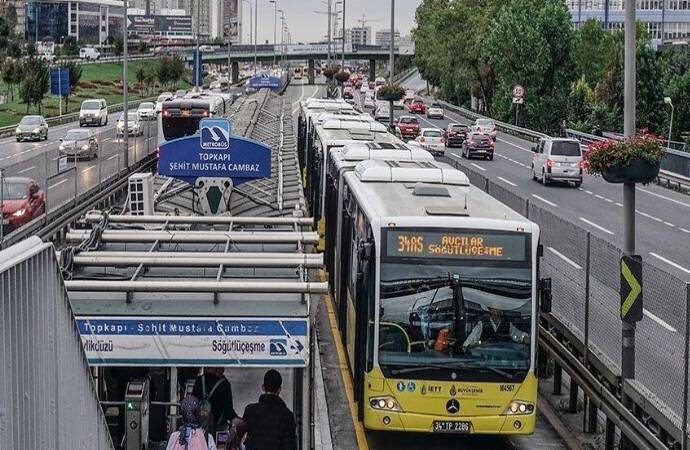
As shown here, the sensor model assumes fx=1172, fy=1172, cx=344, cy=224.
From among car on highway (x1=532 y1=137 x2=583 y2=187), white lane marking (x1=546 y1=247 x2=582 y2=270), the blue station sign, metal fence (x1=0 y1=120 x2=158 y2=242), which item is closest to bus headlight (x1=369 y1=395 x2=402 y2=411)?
white lane marking (x1=546 y1=247 x2=582 y2=270)

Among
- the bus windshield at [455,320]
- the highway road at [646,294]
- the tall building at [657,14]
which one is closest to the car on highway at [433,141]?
the highway road at [646,294]

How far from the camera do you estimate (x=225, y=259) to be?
30.3 feet

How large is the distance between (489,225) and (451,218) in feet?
1.40

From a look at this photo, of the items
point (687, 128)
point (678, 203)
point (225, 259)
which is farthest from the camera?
point (687, 128)

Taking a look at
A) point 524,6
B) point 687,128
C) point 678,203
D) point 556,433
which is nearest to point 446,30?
point 524,6

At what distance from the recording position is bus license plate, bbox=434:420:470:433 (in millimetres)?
12633

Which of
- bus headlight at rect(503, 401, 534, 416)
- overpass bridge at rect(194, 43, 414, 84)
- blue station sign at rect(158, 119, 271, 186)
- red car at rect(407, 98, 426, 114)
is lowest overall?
bus headlight at rect(503, 401, 534, 416)

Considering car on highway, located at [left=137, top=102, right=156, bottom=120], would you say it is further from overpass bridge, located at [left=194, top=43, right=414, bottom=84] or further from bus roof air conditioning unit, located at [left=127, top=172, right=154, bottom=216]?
overpass bridge, located at [left=194, top=43, right=414, bottom=84]

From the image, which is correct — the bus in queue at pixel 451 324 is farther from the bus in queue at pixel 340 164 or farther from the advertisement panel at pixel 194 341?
the bus in queue at pixel 340 164

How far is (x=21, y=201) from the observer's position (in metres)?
26.7

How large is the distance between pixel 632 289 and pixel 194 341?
5788 millimetres

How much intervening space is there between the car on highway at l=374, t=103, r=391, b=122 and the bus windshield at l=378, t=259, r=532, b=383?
68.2 m

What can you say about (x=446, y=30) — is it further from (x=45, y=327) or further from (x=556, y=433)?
(x=45, y=327)

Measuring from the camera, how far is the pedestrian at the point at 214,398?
927cm
